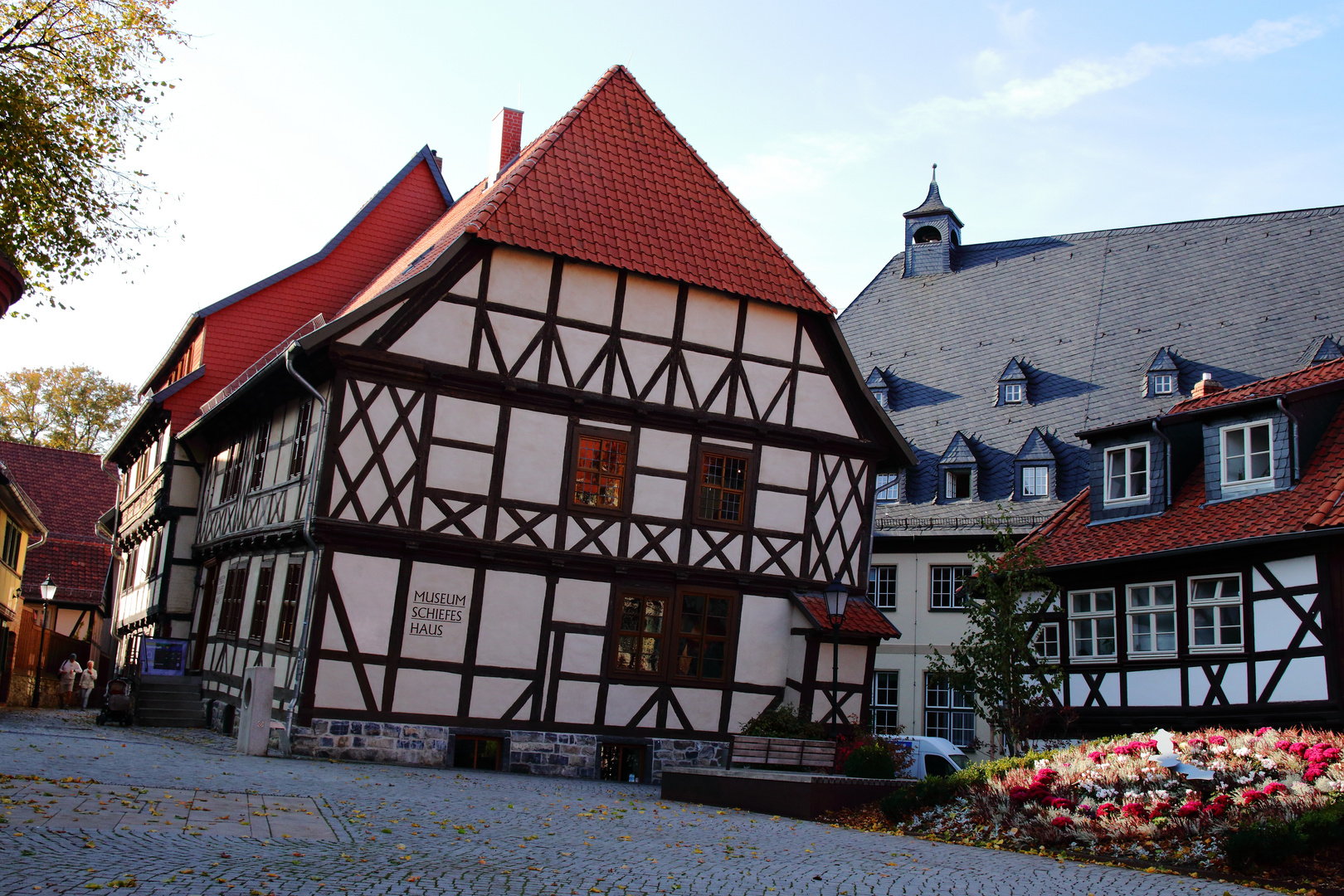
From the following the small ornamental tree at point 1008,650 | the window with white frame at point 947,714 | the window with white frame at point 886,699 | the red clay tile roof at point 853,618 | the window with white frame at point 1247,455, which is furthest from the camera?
the window with white frame at point 886,699

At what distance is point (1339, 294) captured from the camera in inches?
1226

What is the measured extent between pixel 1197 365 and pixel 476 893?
93.5ft

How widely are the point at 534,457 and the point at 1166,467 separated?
11677 mm

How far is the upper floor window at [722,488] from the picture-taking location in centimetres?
2191

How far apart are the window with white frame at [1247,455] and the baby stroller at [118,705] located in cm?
2002

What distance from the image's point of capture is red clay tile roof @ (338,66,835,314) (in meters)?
20.9

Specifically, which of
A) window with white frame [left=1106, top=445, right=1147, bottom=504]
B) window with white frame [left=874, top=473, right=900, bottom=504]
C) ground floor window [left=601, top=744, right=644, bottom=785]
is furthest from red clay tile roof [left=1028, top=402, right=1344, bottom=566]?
window with white frame [left=874, top=473, right=900, bottom=504]

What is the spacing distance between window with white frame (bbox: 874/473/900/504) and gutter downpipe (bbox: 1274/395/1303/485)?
13.7m

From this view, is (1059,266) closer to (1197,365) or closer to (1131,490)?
(1197,365)

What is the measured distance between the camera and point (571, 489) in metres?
20.7

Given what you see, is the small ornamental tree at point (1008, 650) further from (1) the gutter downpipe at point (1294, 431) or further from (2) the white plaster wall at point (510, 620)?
(2) the white plaster wall at point (510, 620)

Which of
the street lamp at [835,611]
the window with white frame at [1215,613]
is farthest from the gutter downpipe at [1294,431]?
the street lamp at [835,611]

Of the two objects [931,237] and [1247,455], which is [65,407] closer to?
[931,237]

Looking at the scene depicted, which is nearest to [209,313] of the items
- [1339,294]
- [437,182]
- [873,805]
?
[437,182]
